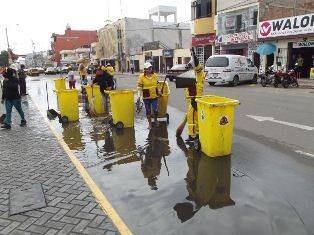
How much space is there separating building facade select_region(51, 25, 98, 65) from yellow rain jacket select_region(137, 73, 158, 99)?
321ft

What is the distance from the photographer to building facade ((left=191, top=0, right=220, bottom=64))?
115ft

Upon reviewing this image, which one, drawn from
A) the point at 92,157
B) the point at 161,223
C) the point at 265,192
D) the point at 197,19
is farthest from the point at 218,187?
the point at 197,19

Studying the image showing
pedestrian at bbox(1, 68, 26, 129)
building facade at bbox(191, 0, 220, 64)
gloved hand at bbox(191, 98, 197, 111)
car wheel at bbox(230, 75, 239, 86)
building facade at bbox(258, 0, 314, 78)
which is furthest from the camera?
building facade at bbox(191, 0, 220, 64)

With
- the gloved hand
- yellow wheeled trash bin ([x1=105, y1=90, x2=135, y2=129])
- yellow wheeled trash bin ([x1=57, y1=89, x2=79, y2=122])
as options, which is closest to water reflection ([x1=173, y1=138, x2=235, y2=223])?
the gloved hand

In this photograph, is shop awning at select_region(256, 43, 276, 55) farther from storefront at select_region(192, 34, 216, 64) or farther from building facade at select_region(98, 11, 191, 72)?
building facade at select_region(98, 11, 191, 72)

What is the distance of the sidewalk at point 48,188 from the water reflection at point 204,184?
3.30 ft

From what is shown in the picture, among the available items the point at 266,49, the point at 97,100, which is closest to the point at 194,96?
the point at 97,100

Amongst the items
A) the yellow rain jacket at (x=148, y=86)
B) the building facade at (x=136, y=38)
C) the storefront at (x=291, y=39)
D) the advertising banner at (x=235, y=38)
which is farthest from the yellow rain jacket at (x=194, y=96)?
the building facade at (x=136, y=38)

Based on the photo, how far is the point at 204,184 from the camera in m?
4.85

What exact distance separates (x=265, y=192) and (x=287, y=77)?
16.3 meters

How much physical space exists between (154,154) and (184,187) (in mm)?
1752

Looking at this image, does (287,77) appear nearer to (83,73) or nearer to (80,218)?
(83,73)

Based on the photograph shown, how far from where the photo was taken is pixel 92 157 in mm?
6383

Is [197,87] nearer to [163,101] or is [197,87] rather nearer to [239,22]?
[163,101]
